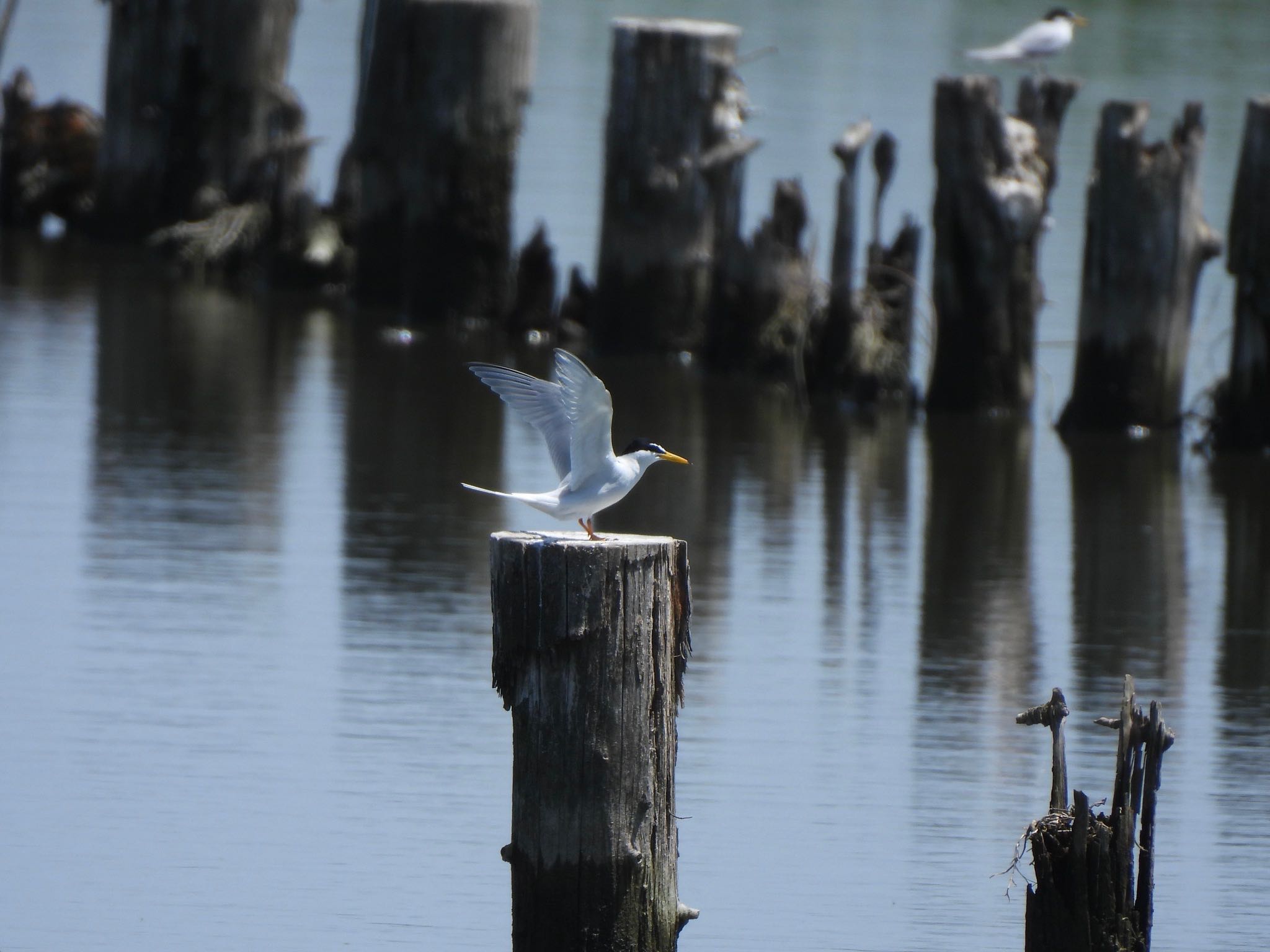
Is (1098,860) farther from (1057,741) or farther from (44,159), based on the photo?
(44,159)

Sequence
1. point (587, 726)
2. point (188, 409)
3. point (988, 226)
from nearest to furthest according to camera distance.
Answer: point (587, 726) → point (988, 226) → point (188, 409)

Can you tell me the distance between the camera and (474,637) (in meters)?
10.6

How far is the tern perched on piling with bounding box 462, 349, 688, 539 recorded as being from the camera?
672cm

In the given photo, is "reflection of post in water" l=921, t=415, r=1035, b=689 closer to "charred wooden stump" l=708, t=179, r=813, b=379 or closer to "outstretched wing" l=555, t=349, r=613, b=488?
"charred wooden stump" l=708, t=179, r=813, b=379

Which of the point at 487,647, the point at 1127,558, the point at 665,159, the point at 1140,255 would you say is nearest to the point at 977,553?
the point at 1127,558

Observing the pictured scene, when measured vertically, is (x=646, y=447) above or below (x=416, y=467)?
above

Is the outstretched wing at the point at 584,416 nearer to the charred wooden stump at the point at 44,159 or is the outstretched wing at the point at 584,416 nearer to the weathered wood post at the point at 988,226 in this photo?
the weathered wood post at the point at 988,226

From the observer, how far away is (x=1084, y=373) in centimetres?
1569

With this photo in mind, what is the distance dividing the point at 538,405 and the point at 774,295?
9.92 meters

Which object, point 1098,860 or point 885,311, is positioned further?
point 885,311

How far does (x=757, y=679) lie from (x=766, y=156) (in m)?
19.1

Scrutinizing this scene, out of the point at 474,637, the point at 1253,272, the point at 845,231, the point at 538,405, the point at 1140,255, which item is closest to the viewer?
the point at 538,405

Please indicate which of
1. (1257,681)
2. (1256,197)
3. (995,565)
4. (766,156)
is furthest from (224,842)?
(766,156)

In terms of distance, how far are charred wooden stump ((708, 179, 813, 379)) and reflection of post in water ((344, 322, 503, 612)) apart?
1806 mm
